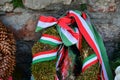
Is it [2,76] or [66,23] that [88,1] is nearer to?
[66,23]

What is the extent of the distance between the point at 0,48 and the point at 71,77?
43 centimetres

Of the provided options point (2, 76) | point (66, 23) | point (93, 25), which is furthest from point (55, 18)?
point (2, 76)

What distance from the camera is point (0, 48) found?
2160mm

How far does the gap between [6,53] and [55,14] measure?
386mm

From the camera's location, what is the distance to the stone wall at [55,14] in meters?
2.29

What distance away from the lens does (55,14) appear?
2.32 meters

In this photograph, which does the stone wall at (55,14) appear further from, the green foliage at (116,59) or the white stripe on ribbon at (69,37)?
the white stripe on ribbon at (69,37)

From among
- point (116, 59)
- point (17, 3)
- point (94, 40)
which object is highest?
point (17, 3)

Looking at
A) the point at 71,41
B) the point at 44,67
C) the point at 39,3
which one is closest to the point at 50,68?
the point at 44,67

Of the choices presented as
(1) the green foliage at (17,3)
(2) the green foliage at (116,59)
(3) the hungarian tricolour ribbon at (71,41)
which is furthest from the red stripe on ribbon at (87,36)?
(1) the green foliage at (17,3)

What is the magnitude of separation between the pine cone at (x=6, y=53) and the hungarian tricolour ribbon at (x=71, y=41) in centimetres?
14

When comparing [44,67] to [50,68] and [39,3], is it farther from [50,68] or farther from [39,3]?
[39,3]

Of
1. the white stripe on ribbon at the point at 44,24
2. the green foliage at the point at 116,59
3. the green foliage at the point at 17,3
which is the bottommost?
the green foliage at the point at 116,59

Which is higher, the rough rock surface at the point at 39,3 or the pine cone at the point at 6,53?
the rough rock surface at the point at 39,3
